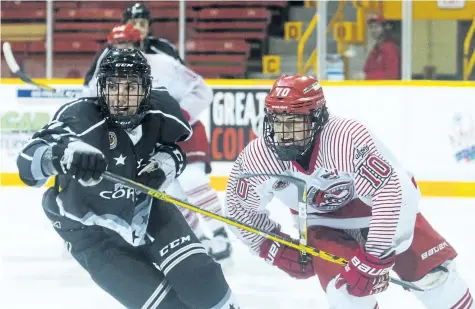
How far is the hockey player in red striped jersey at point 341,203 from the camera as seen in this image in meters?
2.21

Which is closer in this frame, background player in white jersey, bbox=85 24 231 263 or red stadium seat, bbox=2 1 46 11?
background player in white jersey, bbox=85 24 231 263

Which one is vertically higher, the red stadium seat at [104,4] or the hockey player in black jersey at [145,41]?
the red stadium seat at [104,4]

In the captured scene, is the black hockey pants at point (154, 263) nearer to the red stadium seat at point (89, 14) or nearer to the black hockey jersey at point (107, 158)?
the black hockey jersey at point (107, 158)

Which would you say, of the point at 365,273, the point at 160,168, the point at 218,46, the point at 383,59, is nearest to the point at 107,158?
the point at 160,168

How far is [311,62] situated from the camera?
22.6 ft

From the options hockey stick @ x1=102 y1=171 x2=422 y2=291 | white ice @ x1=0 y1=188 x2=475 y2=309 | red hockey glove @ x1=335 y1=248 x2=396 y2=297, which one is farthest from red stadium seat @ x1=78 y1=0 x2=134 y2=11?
red hockey glove @ x1=335 y1=248 x2=396 y2=297

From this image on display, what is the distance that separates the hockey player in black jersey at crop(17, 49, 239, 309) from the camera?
7.46 ft

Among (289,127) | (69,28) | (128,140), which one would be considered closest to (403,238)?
(289,127)

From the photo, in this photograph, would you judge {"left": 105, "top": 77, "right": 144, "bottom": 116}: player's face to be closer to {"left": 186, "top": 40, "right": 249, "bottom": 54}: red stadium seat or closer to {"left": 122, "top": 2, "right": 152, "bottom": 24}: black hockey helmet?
{"left": 122, "top": 2, "right": 152, "bottom": 24}: black hockey helmet

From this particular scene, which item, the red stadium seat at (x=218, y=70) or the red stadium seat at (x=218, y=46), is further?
the red stadium seat at (x=218, y=46)

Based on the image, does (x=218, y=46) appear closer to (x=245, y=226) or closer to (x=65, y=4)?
(x=65, y=4)

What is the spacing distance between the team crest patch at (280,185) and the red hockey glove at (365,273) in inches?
11.7

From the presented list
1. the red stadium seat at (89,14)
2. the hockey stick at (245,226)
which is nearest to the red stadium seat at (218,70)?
the red stadium seat at (89,14)

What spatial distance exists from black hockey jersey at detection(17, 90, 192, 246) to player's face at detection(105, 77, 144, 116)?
7cm
